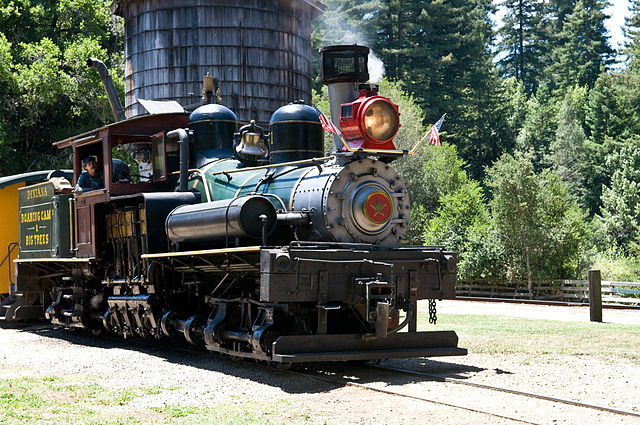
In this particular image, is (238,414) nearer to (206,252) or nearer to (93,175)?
(206,252)

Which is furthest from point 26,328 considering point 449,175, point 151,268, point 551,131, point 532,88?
point 532,88

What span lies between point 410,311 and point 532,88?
222 ft

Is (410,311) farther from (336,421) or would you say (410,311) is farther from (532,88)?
(532,88)

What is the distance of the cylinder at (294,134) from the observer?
11234 mm

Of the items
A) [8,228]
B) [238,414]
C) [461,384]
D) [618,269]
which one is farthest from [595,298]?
[618,269]

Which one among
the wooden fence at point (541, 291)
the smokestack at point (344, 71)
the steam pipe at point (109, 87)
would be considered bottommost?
the wooden fence at point (541, 291)

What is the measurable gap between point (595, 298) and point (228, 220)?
10.3m

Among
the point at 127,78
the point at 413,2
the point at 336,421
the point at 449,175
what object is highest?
the point at 413,2

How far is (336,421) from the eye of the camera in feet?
23.0

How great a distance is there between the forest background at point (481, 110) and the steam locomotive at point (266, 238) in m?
16.5

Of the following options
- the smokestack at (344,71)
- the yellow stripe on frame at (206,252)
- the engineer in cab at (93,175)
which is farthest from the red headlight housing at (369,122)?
the engineer in cab at (93,175)

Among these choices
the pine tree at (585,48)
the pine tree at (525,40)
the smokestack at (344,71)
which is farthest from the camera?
the pine tree at (525,40)

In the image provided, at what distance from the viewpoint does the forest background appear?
30406 millimetres

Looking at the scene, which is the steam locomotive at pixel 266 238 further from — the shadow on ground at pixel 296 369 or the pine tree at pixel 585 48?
the pine tree at pixel 585 48
